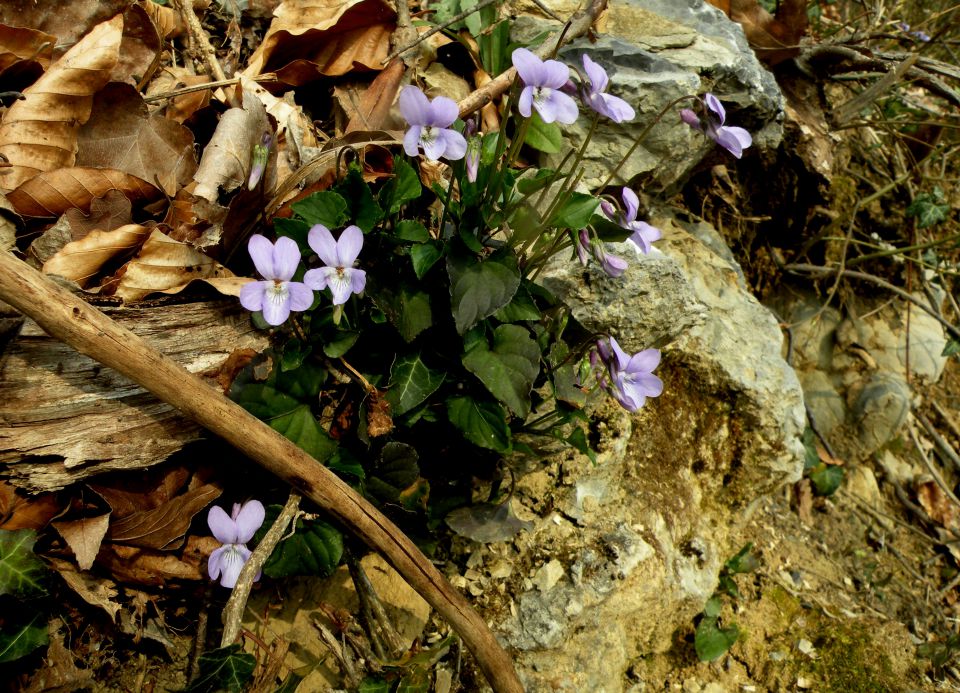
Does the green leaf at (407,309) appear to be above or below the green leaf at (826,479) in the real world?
above

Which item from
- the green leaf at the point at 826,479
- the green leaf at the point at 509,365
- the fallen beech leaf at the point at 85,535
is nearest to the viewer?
the fallen beech leaf at the point at 85,535

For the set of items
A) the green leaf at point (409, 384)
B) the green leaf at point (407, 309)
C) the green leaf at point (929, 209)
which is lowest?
the green leaf at point (929, 209)

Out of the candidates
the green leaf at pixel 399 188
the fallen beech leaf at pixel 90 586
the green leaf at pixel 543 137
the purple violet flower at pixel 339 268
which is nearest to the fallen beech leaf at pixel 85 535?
the fallen beech leaf at pixel 90 586

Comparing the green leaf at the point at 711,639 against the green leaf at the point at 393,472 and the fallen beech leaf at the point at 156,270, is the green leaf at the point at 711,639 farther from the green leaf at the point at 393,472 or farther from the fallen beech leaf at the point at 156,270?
the fallen beech leaf at the point at 156,270

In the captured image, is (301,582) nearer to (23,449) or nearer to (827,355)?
(23,449)

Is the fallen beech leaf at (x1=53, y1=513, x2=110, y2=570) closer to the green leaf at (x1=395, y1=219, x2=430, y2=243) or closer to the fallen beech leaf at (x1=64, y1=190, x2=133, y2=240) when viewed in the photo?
the fallen beech leaf at (x1=64, y1=190, x2=133, y2=240)

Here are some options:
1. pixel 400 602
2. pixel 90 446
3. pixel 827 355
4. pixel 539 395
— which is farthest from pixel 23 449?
pixel 827 355
